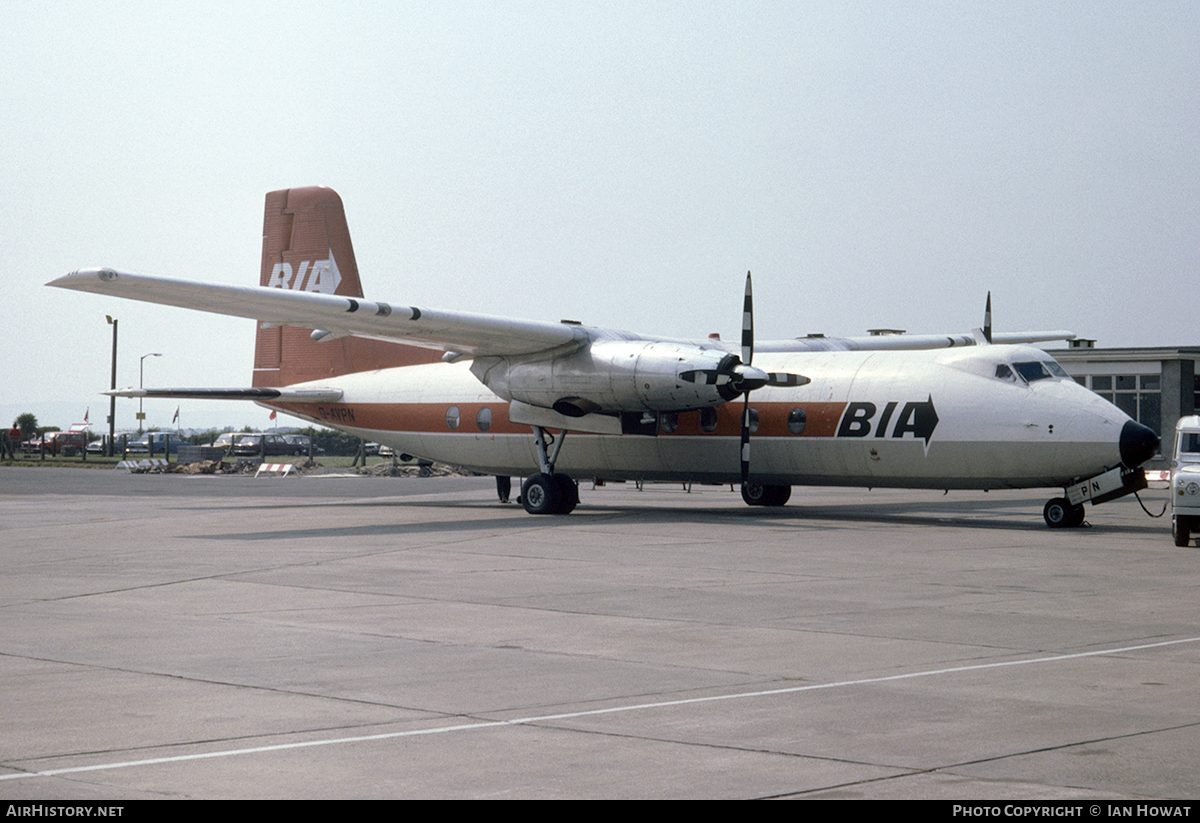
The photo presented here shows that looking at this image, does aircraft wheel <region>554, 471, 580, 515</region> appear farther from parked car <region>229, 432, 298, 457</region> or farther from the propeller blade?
parked car <region>229, 432, 298, 457</region>

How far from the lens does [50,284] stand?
19031mm

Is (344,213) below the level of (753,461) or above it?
above

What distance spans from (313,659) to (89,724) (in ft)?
7.98

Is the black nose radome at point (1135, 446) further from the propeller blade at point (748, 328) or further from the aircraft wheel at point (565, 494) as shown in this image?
the aircraft wheel at point (565, 494)

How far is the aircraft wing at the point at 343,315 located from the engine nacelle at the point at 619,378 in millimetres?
402

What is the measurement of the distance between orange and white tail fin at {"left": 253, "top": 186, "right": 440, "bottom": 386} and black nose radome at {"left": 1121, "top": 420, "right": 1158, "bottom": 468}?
17.0 metres

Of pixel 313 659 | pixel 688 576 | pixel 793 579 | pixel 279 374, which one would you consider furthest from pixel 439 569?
pixel 279 374

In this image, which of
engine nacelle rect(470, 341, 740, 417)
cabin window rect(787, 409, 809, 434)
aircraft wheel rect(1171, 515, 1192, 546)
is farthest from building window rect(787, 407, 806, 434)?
aircraft wheel rect(1171, 515, 1192, 546)

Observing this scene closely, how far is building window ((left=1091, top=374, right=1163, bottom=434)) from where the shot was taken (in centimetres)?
4519

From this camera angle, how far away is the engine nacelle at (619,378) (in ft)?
78.9

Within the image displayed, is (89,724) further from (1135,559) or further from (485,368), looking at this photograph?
(485,368)

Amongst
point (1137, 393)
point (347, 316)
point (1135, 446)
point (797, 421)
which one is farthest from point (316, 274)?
point (1137, 393)

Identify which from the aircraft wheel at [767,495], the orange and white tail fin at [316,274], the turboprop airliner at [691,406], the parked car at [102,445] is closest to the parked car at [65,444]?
the parked car at [102,445]

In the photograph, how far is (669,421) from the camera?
2656cm
